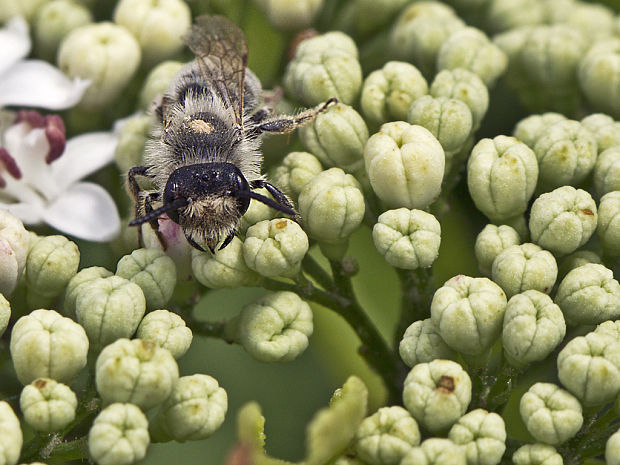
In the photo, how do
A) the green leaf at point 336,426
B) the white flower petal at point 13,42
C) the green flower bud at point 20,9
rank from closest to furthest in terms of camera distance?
the green leaf at point 336,426
the white flower petal at point 13,42
the green flower bud at point 20,9

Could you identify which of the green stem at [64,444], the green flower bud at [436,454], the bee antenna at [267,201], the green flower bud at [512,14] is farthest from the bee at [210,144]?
the green flower bud at [512,14]

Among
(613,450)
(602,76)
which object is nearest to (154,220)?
(613,450)

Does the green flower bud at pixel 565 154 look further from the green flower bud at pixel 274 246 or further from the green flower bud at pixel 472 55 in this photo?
the green flower bud at pixel 274 246

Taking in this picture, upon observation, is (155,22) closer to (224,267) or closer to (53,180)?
(53,180)

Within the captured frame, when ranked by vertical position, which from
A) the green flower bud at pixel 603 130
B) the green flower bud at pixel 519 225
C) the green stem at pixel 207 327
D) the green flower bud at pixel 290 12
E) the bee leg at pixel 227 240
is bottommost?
the green stem at pixel 207 327

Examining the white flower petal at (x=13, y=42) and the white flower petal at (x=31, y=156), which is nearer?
the white flower petal at (x=31, y=156)

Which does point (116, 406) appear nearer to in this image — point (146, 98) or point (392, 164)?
point (392, 164)

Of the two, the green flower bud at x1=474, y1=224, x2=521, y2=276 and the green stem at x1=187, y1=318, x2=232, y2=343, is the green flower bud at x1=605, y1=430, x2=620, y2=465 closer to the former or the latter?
the green flower bud at x1=474, y1=224, x2=521, y2=276
